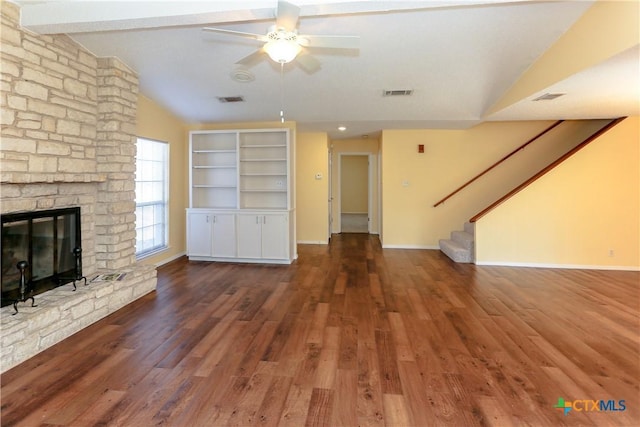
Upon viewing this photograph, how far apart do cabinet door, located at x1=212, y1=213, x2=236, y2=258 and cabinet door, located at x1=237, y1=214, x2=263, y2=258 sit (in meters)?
0.11

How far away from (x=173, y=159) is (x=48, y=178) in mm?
2619

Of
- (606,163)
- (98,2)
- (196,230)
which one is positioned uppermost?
(98,2)

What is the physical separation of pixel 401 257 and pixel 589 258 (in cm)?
282

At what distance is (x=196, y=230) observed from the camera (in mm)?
5410

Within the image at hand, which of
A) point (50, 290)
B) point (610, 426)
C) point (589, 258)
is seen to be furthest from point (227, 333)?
point (589, 258)

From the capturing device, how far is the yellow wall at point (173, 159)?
185 inches

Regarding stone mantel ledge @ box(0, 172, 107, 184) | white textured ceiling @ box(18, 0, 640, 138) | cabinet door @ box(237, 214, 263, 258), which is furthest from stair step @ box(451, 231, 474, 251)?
stone mantel ledge @ box(0, 172, 107, 184)

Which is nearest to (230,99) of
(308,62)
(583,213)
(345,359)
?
(308,62)

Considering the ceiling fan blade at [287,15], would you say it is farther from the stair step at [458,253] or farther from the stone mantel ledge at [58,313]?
the stair step at [458,253]

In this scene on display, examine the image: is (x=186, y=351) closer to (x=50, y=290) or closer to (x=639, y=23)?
(x=50, y=290)

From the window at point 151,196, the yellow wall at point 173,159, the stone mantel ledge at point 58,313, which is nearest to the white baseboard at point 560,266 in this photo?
the stone mantel ledge at point 58,313

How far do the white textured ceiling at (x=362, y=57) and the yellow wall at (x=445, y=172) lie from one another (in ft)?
3.59

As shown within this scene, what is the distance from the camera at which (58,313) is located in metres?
2.61

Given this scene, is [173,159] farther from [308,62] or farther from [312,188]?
[308,62]
